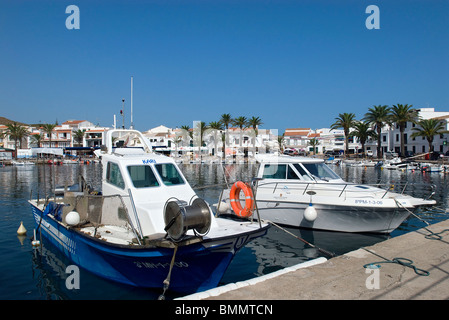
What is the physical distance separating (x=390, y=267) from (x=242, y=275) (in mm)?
4012

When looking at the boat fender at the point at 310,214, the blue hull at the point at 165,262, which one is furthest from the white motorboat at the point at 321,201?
the blue hull at the point at 165,262

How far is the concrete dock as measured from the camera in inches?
212

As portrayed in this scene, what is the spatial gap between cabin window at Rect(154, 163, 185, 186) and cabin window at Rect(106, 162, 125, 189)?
3.38 ft

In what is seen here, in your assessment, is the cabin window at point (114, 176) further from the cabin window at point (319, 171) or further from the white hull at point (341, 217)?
the cabin window at point (319, 171)

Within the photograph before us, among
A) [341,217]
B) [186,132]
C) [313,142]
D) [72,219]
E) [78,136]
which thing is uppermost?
[186,132]

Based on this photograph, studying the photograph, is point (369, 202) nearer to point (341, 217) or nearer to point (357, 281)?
point (341, 217)

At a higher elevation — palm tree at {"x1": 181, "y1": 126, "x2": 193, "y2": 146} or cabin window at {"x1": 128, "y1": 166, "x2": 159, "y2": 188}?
palm tree at {"x1": 181, "y1": 126, "x2": 193, "y2": 146}

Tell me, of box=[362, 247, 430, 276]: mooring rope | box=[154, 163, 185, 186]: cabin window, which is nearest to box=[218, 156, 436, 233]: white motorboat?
box=[154, 163, 185, 186]: cabin window

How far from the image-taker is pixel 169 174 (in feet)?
31.1

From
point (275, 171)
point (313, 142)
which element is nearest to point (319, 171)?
point (275, 171)

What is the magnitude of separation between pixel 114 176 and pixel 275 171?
26.1 ft

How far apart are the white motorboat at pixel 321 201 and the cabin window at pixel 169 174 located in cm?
299

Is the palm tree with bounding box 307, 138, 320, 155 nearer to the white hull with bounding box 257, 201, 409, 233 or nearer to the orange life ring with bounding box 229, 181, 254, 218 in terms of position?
the white hull with bounding box 257, 201, 409, 233
